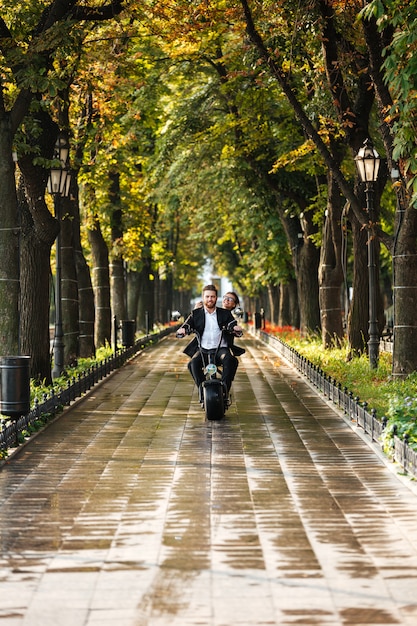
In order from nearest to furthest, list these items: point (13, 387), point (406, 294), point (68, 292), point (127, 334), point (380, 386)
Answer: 1. point (13, 387)
2. point (380, 386)
3. point (406, 294)
4. point (68, 292)
5. point (127, 334)

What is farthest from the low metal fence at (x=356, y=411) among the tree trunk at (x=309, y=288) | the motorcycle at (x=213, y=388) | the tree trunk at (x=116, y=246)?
the tree trunk at (x=116, y=246)

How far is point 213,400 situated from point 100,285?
57.2 ft

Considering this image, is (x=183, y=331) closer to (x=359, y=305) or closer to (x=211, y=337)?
(x=211, y=337)

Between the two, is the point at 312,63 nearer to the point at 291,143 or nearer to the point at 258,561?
the point at 291,143

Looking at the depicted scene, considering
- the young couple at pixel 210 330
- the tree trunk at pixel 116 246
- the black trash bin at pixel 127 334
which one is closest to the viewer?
the young couple at pixel 210 330

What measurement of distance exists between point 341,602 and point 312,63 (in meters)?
18.2

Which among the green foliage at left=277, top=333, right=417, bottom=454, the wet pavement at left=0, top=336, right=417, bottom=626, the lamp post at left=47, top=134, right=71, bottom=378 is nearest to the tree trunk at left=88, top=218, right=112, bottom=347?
the green foliage at left=277, top=333, right=417, bottom=454

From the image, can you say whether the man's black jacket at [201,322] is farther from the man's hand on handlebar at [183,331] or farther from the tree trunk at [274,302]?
the tree trunk at [274,302]

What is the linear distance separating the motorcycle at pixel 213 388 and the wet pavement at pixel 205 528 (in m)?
0.29

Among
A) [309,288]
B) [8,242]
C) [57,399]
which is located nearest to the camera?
[8,242]

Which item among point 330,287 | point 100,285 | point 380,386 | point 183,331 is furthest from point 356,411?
point 100,285

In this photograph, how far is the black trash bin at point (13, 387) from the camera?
13.6m

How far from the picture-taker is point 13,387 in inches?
537

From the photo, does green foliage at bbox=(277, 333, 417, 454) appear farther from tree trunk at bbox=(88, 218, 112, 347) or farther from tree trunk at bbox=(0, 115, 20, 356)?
tree trunk at bbox=(88, 218, 112, 347)
